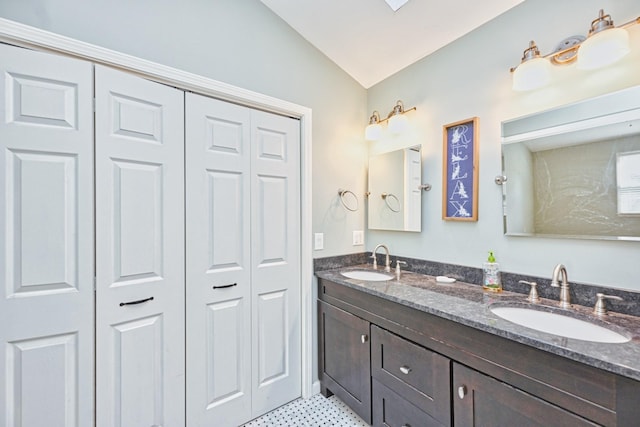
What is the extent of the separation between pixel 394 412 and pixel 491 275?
34.8 inches

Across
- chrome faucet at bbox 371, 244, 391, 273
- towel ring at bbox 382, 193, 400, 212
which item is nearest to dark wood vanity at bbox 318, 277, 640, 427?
chrome faucet at bbox 371, 244, 391, 273

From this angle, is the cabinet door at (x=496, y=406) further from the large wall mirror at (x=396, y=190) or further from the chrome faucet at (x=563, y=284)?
the large wall mirror at (x=396, y=190)

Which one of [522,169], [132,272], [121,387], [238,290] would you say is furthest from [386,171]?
[121,387]

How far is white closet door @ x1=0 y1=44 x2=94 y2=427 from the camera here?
3.72 ft

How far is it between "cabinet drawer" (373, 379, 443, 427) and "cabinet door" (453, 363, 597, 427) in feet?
0.57

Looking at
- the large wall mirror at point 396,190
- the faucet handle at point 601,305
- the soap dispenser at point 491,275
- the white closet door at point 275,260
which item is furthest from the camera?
the large wall mirror at point 396,190

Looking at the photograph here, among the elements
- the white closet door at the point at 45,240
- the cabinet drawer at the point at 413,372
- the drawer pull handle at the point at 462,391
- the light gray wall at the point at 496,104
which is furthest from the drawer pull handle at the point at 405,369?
the white closet door at the point at 45,240

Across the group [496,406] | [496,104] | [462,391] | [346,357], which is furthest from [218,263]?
[496,104]

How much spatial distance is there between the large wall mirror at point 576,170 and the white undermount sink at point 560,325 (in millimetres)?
383

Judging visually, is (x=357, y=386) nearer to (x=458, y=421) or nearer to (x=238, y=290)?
(x=458, y=421)

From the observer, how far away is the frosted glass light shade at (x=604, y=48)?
110cm

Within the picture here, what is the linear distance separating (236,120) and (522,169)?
1.62m

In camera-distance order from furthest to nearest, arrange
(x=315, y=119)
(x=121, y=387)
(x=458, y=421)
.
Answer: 1. (x=315, y=119)
2. (x=121, y=387)
3. (x=458, y=421)

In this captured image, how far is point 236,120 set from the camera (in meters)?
1.69
